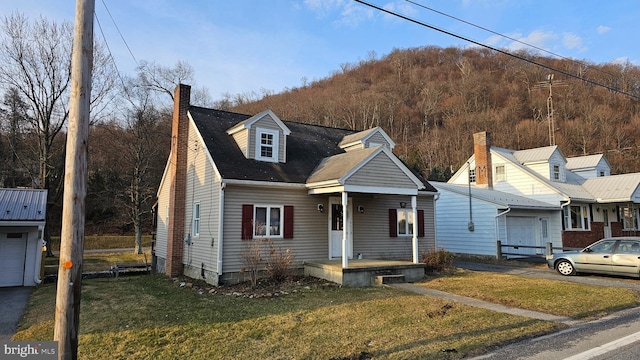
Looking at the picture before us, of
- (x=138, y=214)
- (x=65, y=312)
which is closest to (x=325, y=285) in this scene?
(x=65, y=312)

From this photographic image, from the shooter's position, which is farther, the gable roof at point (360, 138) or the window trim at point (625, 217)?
the window trim at point (625, 217)

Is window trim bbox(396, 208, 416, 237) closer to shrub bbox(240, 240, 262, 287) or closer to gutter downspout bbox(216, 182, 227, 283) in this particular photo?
shrub bbox(240, 240, 262, 287)

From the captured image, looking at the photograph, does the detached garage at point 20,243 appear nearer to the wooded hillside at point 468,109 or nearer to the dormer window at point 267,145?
the dormer window at point 267,145

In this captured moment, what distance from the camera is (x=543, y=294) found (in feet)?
33.6

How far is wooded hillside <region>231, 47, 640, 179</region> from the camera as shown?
4147cm

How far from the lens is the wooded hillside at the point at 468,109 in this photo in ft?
136

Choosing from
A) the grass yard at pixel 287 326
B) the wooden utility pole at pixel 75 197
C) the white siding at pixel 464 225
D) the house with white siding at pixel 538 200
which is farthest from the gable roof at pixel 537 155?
the wooden utility pole at pixel 75 197

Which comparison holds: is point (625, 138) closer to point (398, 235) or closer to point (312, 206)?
point (398, 235)

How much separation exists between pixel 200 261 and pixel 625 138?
46771mm

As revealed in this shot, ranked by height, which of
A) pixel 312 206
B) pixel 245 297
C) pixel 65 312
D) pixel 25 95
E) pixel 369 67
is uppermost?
pixel 369 67

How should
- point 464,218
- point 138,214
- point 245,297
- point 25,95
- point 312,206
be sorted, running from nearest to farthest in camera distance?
point 245,297 < point 312,206 < point 464,218 < point 25,95 < point 138,214

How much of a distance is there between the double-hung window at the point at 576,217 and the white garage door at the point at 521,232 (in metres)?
2.54

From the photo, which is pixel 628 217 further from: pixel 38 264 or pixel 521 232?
pixel 38 264

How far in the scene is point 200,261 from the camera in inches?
538
